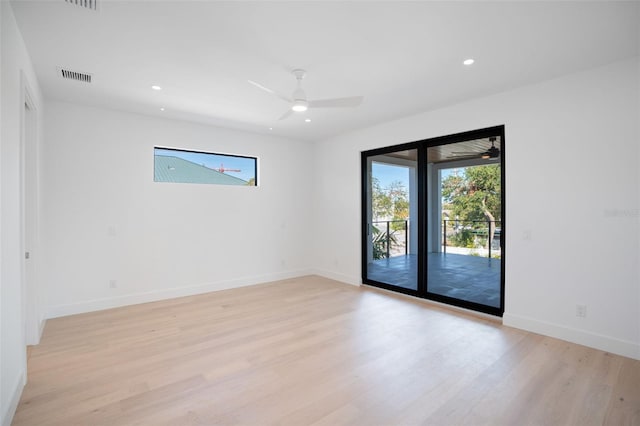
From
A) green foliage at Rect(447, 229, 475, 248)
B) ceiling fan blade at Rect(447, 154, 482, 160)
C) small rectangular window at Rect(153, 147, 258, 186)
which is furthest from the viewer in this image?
small rectangular window at Rect(153, 147, 258, 186)

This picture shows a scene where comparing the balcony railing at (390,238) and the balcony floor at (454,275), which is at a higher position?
the balcony railing at (390,238)

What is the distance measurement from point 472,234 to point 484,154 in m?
1.05

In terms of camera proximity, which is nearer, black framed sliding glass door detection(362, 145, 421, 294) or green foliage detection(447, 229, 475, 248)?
green foliage detection(447, 229, 475, 248)

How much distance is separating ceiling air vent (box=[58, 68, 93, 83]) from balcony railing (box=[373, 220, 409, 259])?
431 centimetres

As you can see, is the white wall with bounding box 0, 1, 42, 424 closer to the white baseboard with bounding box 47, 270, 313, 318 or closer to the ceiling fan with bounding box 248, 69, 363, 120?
the ceiling fan with bounding box 248, 69, 363, 120

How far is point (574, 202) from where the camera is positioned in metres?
3.17

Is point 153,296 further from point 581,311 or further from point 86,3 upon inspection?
point 581,311

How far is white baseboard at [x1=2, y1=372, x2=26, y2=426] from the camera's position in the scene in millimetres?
1894

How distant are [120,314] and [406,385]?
3561 millimetres

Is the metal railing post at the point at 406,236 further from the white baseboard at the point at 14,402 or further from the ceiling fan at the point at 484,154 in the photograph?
the white baseboard at the point at 14,402

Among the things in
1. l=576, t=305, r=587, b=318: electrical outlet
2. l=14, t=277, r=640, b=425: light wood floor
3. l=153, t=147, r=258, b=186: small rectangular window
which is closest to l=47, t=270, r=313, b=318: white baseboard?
l=14, t=277, r=640, b=425: light wood floor

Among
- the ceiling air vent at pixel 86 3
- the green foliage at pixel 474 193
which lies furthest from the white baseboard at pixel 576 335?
the ceiling air vent at pixel 86 3

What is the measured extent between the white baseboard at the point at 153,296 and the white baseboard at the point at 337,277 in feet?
2.09

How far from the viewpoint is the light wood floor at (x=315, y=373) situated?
6.79 feet
